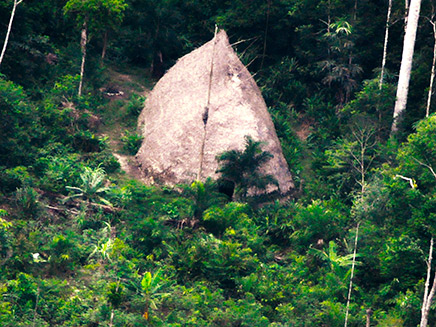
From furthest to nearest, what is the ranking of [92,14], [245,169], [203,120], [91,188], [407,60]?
[92,14]
[407,60]
[203,120]
[245,169]
[91,188]

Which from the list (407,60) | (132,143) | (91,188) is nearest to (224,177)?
(132,143)

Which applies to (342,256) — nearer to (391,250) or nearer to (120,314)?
(391,250)

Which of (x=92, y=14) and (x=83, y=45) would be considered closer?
(x=92, y=14)

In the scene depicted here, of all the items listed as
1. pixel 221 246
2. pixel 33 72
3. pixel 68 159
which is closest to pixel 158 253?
pixel 221 246

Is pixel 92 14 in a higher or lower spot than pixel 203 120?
higher

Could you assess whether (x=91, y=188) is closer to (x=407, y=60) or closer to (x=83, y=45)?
(x=83, y=45)

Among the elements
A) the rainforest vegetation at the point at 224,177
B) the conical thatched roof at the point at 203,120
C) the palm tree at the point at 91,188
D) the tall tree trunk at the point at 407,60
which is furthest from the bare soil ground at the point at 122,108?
the tall tree trunk at the point at 407,60

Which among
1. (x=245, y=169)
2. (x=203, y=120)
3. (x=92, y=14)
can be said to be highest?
(x=92, y=14)

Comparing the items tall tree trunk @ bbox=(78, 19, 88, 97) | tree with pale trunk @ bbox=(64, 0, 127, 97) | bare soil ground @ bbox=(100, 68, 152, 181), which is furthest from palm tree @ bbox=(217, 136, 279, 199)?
tree with pale trunk @ bbox=(64, 0, 127, 97)
